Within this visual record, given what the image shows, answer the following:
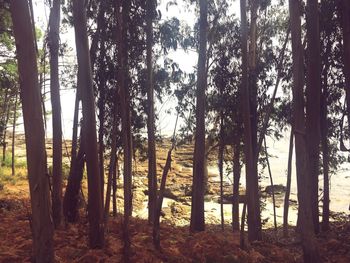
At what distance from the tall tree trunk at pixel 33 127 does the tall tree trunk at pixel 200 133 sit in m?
8.15

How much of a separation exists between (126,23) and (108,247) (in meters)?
5.60

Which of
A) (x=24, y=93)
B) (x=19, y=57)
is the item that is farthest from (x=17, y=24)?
(x=24, y=93)

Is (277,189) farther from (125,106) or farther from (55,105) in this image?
(55,105)

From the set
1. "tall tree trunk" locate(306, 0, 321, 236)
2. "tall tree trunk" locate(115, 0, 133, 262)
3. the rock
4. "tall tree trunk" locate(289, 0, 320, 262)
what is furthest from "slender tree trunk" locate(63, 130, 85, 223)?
the rock

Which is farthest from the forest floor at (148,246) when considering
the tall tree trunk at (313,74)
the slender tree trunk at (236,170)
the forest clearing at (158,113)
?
the slender tree trunk at (236,170)

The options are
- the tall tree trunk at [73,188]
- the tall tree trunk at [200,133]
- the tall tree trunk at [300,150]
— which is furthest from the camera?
the tall tree trunk at [200,133]

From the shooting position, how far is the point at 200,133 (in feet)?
44.5

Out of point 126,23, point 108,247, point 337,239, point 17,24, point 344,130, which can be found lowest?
point 337,239

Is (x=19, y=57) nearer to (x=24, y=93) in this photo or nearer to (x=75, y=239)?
(x=24, y=93)

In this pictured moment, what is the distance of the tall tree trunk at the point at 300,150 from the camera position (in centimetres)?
874

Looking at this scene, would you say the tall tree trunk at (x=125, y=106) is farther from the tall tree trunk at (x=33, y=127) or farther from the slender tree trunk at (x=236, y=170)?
the slender tree trunk at (x=236, y=170)

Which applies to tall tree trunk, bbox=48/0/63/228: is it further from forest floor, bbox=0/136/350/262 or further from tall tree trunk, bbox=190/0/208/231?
tall tree trunk, bbox=190/0/208/231

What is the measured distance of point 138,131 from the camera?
14875 millimetres

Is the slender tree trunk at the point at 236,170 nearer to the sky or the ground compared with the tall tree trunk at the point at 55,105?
nearer to the ground
